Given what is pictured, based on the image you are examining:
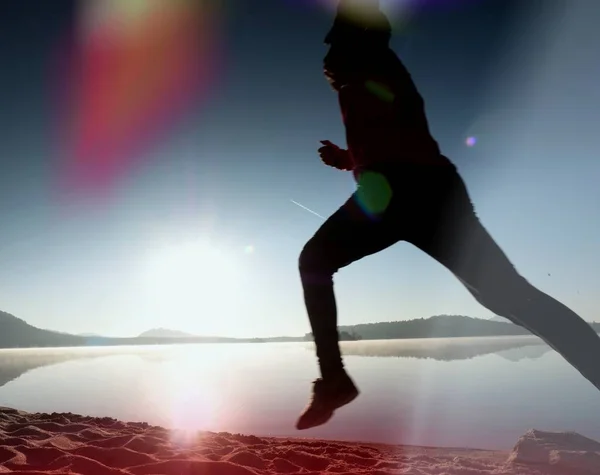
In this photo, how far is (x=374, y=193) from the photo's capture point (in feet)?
6.34

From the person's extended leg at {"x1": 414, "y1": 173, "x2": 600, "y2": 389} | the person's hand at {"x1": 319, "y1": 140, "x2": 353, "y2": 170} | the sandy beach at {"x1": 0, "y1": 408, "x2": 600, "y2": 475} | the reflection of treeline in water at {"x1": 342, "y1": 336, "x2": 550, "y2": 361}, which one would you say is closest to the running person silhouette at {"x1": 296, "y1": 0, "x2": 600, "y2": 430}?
the person's extended leg at {"x1": 414, "y1": 173, "x2": 600, "y2": 389}

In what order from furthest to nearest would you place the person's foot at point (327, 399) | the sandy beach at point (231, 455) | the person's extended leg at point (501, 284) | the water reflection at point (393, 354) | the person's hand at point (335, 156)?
the water reflection at point (393, 354) → the sandy beach at point (231, 455) → the person's hand at point (335, 156) → the person's foot at point (327, 399) → the person's extended leg at point (501, 284)

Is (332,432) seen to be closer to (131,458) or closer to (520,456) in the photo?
(520,456)

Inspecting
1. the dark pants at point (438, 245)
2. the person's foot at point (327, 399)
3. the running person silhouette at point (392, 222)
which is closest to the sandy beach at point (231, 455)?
the person's foot at point (327, 399)

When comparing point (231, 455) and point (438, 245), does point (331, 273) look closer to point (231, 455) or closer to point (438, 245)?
point (438, 245)

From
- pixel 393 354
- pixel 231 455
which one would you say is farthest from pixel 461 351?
pixel 231 455

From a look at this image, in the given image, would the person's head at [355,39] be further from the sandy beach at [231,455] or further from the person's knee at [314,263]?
the sandy beach at [231,455]

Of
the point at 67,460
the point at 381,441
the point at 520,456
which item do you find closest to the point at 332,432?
the point at 381,441

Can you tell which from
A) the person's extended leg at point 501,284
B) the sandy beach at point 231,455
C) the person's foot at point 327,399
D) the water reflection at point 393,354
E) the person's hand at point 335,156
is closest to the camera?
the person's extended leg at point 501,284

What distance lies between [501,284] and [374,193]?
27.4 inches

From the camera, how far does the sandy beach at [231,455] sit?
179 inches

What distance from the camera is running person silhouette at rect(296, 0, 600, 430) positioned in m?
1.91

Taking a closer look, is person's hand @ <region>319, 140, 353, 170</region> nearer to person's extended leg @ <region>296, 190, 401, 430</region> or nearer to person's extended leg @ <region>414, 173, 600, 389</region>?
person's extended leg @ <region>296, 190, 401, 430</region>

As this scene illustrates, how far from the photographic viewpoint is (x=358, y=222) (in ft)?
6.34
